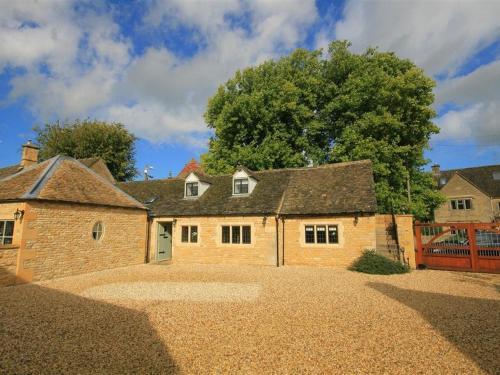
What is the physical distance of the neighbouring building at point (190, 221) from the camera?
13.0 meters

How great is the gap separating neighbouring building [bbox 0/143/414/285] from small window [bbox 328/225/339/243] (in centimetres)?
5

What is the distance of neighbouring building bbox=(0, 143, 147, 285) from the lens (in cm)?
1243

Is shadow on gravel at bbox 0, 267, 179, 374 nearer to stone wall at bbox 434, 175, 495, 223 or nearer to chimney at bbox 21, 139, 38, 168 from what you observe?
chimney at bbox 21, 139, 38, 168

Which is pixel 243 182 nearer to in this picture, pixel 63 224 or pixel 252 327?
pixel 63 224

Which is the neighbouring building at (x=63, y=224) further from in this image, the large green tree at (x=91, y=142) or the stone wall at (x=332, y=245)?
the large green tree at (x=91, y=142)

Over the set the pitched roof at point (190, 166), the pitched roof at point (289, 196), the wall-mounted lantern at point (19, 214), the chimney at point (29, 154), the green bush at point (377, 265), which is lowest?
the green bush at point (377, 265)

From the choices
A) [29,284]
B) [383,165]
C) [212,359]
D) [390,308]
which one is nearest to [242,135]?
[383,165]

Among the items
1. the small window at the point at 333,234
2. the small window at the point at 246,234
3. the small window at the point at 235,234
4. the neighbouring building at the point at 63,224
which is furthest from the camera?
the small window at the point at 235,234

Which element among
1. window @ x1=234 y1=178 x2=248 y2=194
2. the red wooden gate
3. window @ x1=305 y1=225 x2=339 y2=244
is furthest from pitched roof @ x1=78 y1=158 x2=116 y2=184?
the red wooden gate

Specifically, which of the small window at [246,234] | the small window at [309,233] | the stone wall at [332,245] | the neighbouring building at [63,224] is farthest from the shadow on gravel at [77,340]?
the small window at [309,233]

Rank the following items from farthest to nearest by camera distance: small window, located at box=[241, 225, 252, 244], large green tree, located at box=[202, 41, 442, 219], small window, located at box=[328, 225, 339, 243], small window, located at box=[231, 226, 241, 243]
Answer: large green tree, located at box=[202, 41, 442, 219], small window, located at box=[231, 226, 241, 243], small window, located at box=[241, 225, 252, 244], small window, located at box=[328, 225, 339, 243]

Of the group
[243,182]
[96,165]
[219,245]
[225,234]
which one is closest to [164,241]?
[219,245]

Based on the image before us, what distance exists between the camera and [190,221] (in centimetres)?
1897

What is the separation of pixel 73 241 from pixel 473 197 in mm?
44953
